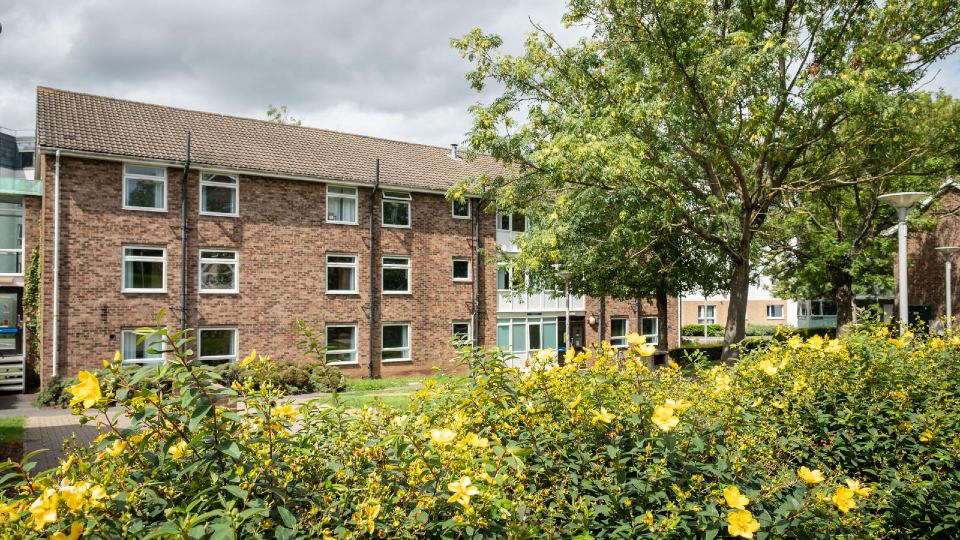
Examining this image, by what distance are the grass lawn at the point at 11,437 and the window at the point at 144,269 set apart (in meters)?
5.68

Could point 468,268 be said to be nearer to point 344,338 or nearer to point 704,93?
point 344,338

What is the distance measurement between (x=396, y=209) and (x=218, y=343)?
8.24 metres

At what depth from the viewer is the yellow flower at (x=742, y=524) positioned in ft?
7.85

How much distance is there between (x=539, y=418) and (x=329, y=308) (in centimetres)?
2087

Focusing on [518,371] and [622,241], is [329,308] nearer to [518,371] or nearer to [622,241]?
[622,241]

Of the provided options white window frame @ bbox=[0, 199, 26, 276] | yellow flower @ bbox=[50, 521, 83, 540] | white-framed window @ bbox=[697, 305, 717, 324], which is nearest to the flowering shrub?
yellow flower @ bbox=[50, 521, 83, 540]

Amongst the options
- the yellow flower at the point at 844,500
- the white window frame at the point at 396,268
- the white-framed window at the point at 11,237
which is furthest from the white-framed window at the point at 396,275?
the yellow flower at the point at 844,500

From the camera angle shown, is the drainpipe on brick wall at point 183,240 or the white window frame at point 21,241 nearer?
the drainpipe on brick wall at point 183,240

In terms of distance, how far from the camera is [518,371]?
3445mm

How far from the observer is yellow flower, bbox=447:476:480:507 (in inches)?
84.4

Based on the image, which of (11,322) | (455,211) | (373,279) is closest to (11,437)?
(11,322)

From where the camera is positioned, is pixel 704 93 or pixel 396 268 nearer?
pixel 704 93

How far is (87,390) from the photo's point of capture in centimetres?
209

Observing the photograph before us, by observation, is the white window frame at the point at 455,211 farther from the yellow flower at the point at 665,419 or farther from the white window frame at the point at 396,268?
the yellow flower at the point at 665,419
